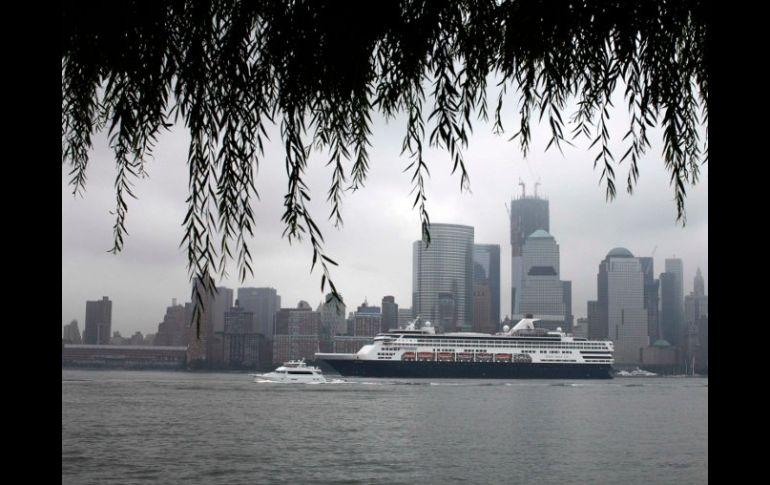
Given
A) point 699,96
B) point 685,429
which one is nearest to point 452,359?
point 685,429

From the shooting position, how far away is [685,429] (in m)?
39.8

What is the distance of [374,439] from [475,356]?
44.6 m

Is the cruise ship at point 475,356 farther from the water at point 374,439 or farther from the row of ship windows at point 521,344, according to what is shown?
the water at point 374,439

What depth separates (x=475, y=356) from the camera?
75.4 meters

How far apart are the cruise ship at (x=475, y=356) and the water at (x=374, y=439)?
52.6 feet

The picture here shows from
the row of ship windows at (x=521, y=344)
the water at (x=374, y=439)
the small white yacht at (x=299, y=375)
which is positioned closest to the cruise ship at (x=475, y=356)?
the row of ship windows at (x=521, y=344)

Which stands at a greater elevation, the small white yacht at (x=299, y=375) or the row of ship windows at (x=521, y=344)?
the row of ship windows at (x=521, y=344)

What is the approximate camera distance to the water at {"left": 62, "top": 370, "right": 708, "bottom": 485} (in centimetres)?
2273

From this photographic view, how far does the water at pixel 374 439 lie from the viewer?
22.7m

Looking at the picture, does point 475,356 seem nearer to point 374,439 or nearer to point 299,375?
point 299,375
